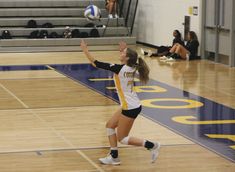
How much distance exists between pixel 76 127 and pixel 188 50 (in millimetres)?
10759

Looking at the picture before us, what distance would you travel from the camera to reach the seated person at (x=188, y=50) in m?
20.8

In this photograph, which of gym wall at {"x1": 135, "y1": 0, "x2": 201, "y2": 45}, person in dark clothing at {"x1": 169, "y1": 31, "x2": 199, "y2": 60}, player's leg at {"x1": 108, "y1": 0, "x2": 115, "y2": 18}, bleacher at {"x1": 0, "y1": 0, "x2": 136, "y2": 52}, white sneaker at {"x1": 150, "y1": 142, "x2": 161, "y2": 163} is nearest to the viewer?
white sneaker at {"x1": 150, "y1": 142, "x2": 161, "y2": 163}

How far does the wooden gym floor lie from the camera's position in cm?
848

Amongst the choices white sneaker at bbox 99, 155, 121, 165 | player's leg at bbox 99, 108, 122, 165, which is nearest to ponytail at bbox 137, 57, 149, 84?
player's leg at bbox 99, 108, 122, 165

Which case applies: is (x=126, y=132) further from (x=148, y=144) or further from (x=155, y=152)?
(x=155, y=152)

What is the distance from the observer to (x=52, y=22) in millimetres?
25922

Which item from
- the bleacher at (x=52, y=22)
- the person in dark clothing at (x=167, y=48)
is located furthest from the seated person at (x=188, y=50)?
the bleacher at (x=52, y=22)

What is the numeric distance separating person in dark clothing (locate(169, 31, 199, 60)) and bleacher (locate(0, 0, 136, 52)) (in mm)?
4066

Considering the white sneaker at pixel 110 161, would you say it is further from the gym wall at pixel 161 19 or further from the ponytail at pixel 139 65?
the gym wall at pixel 161 19

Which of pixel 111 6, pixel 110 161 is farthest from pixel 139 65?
pixel 111 6

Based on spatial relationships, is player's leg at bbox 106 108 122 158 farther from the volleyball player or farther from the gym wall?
the gym wall

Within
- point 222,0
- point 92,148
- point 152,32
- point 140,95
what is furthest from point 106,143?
point 152,32

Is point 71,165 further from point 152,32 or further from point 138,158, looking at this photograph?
point 152,32

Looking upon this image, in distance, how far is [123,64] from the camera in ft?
27.8
